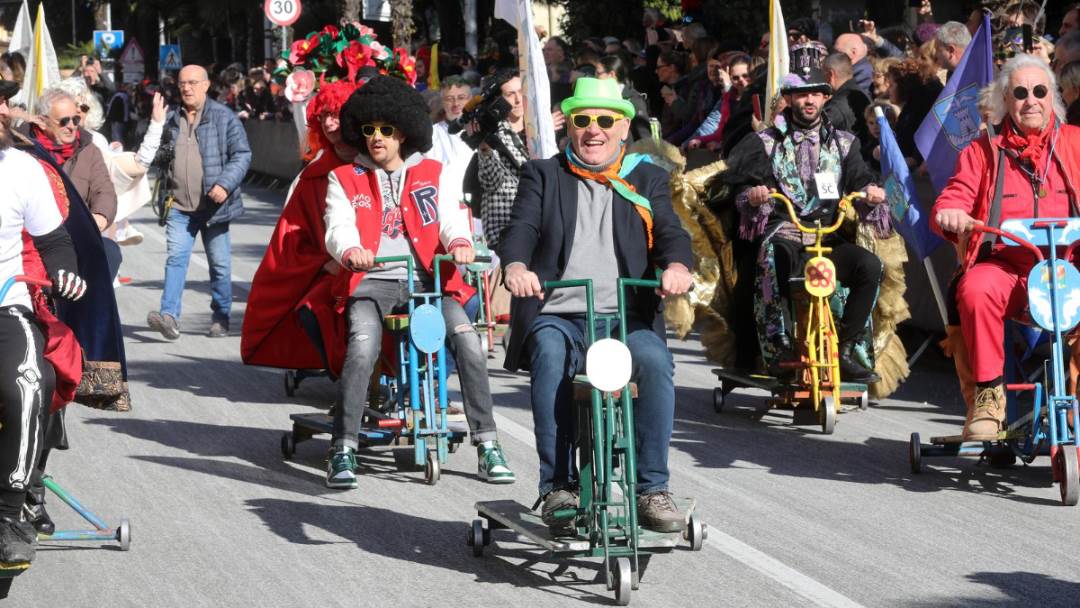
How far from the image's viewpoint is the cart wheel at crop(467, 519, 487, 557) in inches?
276

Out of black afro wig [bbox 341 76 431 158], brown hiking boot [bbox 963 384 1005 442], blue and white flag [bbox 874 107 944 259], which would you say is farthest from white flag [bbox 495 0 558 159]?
brown hiking boot [bbox 963 384 1005 442]

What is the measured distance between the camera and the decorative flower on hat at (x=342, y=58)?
37.3 feet

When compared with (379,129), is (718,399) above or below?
below

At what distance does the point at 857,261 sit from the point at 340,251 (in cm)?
312

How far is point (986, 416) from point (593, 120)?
2.62 meters

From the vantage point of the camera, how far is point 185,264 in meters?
14.4

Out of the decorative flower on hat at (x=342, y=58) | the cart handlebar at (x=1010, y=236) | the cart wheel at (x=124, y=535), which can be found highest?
the decorative flower on hat at (x=342, y=58)

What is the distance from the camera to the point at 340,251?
28.6 feet

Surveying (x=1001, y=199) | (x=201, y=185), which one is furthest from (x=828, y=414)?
(x=201, y=185)

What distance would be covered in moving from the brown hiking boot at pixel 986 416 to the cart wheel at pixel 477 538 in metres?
2.58

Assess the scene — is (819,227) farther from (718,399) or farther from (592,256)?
(592,256)

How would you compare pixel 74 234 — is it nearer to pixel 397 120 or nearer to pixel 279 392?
pixel 397 120

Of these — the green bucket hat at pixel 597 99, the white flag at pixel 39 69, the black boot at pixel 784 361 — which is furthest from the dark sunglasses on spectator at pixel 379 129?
the white flag at pixel 39 69

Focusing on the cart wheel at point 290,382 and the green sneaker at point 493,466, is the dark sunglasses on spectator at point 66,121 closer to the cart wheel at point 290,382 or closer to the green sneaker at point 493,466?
the cart wheel at point 290,382
